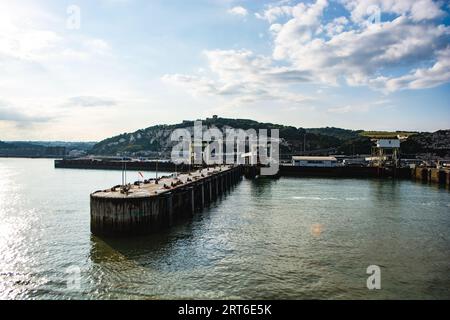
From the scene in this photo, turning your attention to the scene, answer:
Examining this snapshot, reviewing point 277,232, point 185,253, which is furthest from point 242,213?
point 185,253

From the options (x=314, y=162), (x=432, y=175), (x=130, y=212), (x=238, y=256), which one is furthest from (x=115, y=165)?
(x=238, y=256)

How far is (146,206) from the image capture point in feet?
107

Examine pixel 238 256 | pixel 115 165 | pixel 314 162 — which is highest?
pixel 314 162

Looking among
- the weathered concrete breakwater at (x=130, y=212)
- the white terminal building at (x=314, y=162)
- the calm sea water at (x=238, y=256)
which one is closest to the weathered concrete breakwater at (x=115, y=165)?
the white terminal building at (x=314, y=162)

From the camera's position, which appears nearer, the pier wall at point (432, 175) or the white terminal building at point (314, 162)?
the pier wall at point (432, 175)

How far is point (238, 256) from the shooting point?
1080 inches

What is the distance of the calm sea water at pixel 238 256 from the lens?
21.2m

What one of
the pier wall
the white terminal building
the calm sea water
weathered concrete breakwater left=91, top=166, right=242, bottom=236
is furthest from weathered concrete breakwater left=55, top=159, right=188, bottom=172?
weathered concrete breakwater left=91, top=166, right=242, bottom=236

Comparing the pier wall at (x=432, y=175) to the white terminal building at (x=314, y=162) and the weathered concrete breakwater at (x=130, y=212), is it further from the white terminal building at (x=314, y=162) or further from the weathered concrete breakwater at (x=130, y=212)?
the weathered concrete breakwater at (x=130, y=212)

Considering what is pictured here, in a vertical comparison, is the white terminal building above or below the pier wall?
above

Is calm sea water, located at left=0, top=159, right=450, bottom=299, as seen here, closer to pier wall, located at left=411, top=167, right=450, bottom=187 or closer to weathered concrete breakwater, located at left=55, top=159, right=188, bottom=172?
pier wall, located at left=411, top=167, right=450, bottom=187

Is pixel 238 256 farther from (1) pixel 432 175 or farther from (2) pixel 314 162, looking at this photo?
(2) pixel 314 162

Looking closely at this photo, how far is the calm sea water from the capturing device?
21.2 metres
